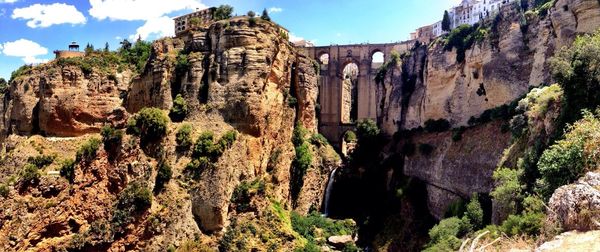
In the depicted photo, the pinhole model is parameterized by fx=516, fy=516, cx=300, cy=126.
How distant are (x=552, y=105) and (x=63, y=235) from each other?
29.0 meters

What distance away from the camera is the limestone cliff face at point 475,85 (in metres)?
34.7

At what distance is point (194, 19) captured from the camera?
2056 inches

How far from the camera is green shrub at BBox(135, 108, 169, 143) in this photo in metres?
37.2

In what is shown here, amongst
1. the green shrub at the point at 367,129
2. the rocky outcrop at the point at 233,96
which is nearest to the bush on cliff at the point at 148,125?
the rocky outcrop at the point at 233,96

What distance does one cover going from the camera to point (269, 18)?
49281 millimetres

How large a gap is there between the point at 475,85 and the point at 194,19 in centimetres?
2792

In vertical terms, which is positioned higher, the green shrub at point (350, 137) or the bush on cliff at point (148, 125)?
the bush on cliff at point (148, 125)

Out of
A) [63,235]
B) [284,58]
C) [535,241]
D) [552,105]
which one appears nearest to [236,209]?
[63,235]

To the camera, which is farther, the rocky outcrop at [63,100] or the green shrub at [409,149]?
the green shrub at [409,149]

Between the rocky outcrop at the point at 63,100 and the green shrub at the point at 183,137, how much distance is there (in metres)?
12.3

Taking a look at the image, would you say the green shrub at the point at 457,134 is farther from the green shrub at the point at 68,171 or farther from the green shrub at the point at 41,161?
the green shrub at the point at 41,161

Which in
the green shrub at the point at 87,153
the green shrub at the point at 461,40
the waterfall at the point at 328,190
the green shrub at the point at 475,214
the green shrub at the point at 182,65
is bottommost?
the waterfall at the point at 328,190

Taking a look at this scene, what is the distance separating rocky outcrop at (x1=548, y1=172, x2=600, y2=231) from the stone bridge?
42963 millimetres

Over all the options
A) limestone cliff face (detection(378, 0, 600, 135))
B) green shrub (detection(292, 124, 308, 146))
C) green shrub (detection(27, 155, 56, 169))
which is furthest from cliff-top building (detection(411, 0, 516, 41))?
green shrub (detection(27, 155, 56, 169))
